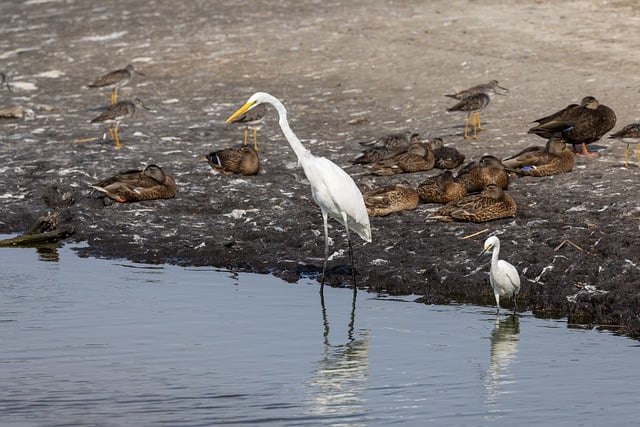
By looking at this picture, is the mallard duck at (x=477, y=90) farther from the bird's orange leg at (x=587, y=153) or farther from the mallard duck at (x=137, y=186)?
the mallard duck at (x=137, y=186)

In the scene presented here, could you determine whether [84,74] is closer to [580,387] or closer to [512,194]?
[512,194]

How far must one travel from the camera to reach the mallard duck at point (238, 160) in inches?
664

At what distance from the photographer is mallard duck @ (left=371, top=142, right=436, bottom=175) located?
653 inches

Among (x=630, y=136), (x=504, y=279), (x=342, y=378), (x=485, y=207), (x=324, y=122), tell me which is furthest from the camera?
(x=324, y=122)

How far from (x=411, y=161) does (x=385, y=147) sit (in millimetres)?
921

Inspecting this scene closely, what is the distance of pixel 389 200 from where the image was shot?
1469cm

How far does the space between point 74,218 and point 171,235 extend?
5.45 feet

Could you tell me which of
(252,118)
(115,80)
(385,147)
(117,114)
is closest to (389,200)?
(385,147)

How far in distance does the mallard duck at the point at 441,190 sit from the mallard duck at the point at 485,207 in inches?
31.8

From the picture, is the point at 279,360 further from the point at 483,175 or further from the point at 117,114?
the point at 117,114

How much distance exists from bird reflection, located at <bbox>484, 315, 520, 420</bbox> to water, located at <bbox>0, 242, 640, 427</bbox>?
0.02 meters

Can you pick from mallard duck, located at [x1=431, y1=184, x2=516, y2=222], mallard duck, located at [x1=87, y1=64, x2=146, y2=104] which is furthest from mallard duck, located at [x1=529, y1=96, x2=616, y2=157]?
mallard duck, located at [x1=87, y1=64, x2=146, y2=104]

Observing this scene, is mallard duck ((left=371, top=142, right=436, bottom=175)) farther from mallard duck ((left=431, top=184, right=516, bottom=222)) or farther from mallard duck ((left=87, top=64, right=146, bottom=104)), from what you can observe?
mallard duck ((left=87, top=64, right=146, bottom=104))

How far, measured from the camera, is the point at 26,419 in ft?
28.4
